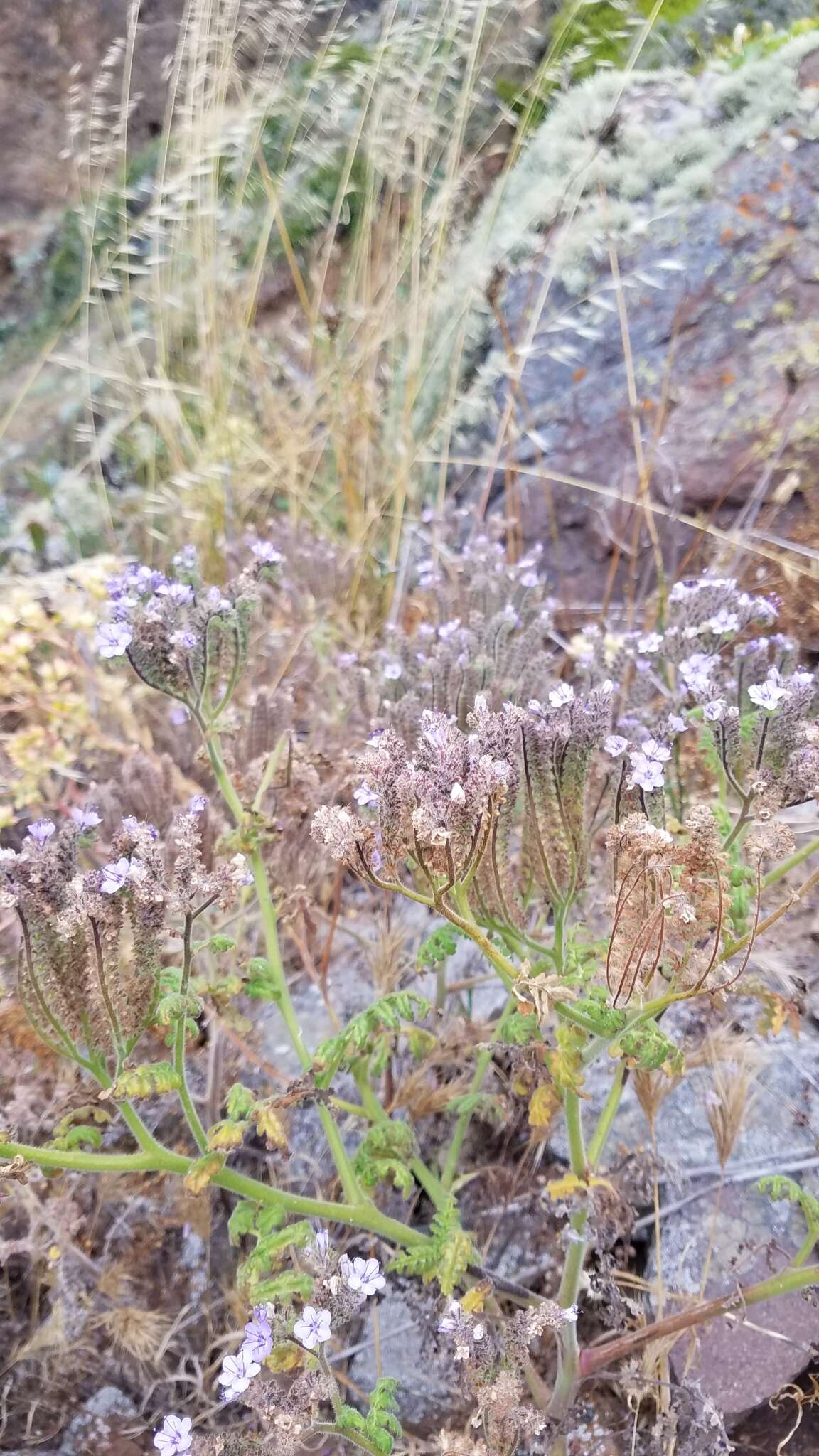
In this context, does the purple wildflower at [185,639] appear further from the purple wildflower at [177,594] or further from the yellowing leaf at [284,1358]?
the yellowing leaf at [284,1358]

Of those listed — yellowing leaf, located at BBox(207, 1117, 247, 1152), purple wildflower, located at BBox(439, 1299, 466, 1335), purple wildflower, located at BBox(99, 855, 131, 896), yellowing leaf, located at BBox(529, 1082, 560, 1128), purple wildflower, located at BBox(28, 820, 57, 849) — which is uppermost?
purple wildflower, located at BBox(99, 855, 131, 896)

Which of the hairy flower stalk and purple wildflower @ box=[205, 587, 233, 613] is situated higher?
purple wildflower @ box=[205, 587, 233, 613]

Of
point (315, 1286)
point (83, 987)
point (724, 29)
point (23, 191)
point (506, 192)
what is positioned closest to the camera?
point (315, 1286)

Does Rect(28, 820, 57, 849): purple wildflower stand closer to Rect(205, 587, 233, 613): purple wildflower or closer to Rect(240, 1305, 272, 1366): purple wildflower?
Rect(205, 587, 233, 613): purple wildflower

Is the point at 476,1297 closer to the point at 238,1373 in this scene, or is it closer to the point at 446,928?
the point at 238,1373

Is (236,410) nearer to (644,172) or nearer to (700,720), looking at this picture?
(644,172)

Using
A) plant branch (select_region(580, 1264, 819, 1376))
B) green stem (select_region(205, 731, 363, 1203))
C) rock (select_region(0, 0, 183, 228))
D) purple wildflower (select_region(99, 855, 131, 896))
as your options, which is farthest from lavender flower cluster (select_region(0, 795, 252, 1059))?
rock (select_region(0, 0, 183, 228))

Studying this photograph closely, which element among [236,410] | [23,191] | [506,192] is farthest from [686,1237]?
[23,191]

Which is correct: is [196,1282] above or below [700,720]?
below
